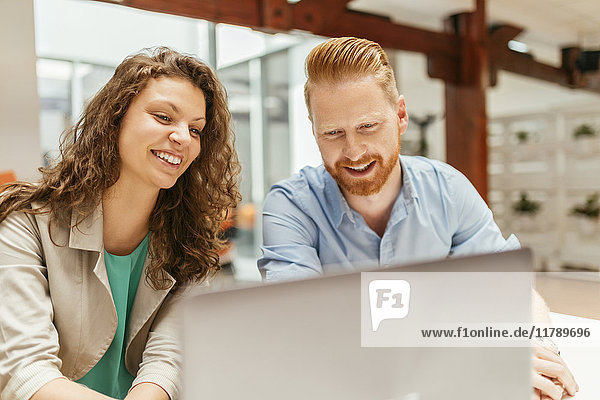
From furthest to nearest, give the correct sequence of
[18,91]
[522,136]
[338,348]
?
[522,136]
[18,91]
[338,348]

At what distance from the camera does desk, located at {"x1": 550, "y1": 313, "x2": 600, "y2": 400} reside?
0.92m

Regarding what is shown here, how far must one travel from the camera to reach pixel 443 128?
18.0 feet

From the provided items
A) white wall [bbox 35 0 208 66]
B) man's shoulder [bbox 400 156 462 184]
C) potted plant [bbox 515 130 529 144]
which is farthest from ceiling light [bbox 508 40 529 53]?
man's shoulder [bbox 400 156 462 184]

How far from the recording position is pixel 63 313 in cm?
110

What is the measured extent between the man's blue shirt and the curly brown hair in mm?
161

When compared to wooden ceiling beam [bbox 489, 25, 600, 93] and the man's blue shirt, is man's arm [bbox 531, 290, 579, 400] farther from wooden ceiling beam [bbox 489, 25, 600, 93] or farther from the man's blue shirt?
wooden ceiling beam [bbox 489, 25, 600, 93]

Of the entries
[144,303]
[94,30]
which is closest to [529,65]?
[94,30]

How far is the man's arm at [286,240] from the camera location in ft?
4.11

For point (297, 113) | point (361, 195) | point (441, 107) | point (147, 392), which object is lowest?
point (147, 392)

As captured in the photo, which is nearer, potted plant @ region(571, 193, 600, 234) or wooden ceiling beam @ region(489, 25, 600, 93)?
potted plant @ region(571, 193, 600, 234)

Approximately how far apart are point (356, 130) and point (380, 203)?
0.28m

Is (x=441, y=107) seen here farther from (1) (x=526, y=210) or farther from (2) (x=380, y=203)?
(2) (x=380, y=203)

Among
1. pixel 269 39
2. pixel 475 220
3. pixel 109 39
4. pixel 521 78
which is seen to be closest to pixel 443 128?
pixel 521 78

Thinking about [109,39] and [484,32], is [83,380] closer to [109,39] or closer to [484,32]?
[109,39]
